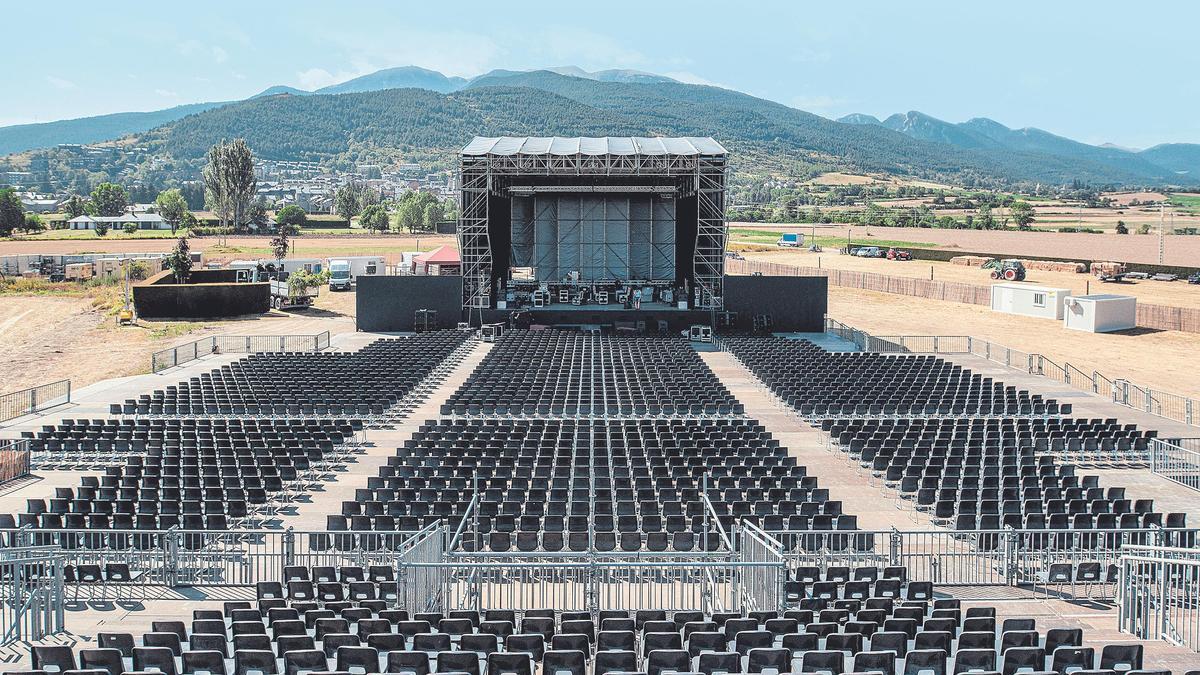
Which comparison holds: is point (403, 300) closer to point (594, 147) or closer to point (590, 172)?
point (590, 172)

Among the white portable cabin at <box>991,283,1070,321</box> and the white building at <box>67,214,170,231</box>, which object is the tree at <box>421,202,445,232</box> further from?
the white portable cabin at <box>991,283,1070,321</box>

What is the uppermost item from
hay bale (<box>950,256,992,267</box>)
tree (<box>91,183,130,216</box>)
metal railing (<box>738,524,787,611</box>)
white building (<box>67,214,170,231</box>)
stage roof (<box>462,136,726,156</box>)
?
tree (<box>91,183,130,216</box>)

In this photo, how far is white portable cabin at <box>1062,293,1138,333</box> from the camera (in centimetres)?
5816

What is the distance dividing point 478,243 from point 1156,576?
41053 mm

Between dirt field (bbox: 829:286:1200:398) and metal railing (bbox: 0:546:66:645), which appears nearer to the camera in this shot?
metal railing (bbox: 0:546:66:645)

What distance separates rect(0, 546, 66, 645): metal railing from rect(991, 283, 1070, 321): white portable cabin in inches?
2273

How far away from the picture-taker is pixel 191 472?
70.8ft

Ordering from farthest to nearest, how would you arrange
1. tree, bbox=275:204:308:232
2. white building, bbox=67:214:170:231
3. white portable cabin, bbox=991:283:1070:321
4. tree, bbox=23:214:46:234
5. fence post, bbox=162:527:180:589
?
white building, bbox=67:214:170:231
tree, bbox=275:204:308:232
tree, bbox=23:214:46:234
white portable cabin, bbox=991:283:1070:321
fence post, bbox=162:527:180:589

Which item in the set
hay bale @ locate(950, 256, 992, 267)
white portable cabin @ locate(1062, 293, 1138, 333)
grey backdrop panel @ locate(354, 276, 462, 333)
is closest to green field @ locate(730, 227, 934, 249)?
hay bale @ locate(950, 256, 992, 267)

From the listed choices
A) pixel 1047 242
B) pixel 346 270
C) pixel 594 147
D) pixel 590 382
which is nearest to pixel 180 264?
pixel 346 270

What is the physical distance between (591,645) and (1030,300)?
59.7m

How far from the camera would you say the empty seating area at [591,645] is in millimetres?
9891

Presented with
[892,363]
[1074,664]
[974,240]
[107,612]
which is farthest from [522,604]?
[974,240]

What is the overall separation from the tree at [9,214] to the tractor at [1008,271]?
110m
